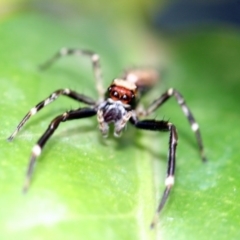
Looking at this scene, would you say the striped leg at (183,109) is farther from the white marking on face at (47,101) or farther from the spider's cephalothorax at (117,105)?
the white marking on face at (47,101)

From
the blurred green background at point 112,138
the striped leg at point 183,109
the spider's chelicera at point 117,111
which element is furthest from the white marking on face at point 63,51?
the striped leg at point 183,109

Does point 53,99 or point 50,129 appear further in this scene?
point 53,99

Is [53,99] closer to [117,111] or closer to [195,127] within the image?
[117,111]

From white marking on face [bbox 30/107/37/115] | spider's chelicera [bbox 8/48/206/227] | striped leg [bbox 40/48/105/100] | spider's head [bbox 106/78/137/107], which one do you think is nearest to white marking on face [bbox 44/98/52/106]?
spider's chelicera [bbox 8/48/206/227]

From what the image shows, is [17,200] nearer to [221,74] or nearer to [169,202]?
[169,202]

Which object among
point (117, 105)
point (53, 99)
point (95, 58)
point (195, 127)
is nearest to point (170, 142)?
point (195, 127)

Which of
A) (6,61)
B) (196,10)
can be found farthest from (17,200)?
(196,10)
